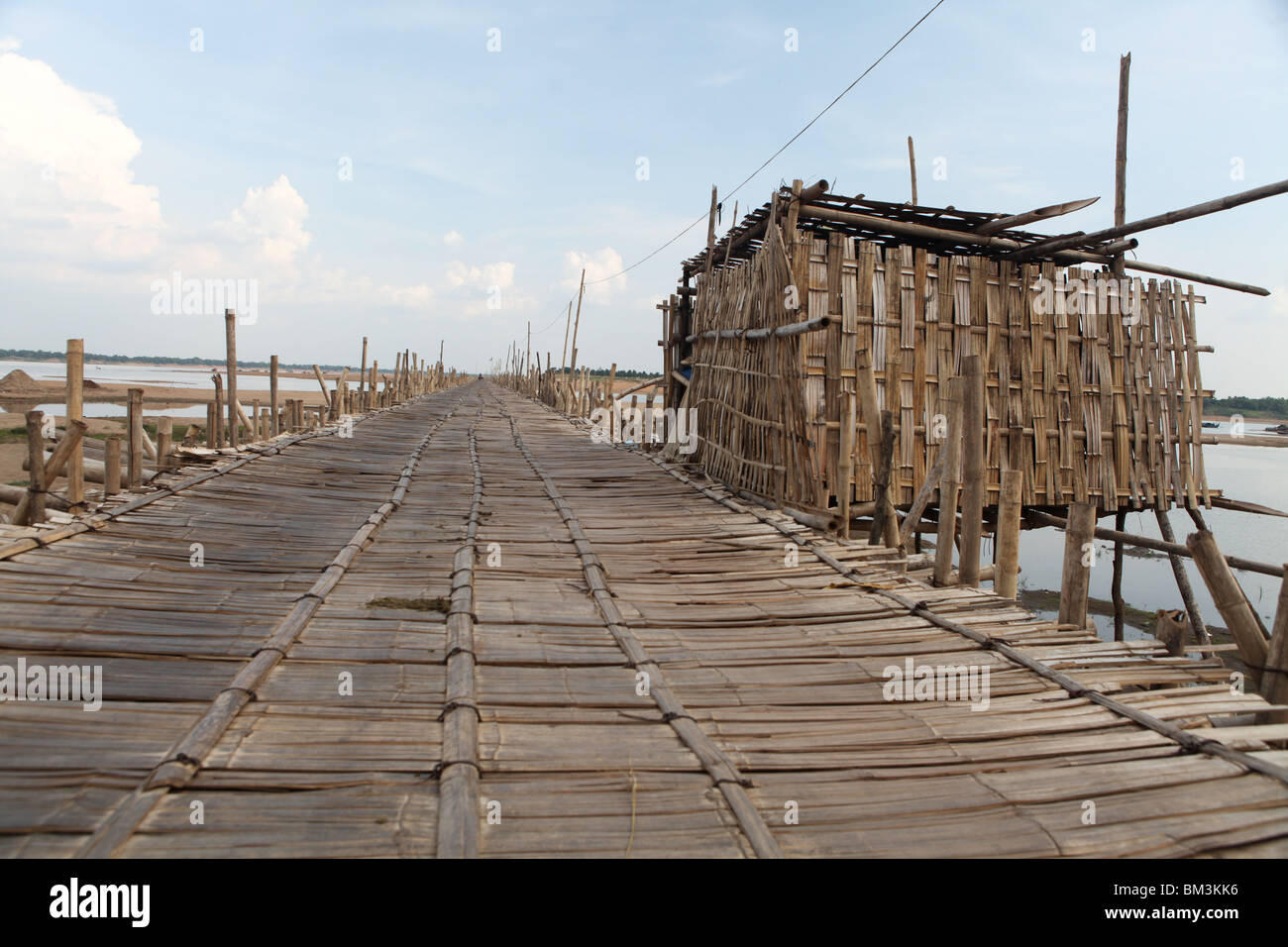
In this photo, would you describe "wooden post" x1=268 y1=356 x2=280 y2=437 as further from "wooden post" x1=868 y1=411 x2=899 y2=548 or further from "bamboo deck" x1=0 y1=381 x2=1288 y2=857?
"wooden post" x1=868 y1=411 x2=899 y2=548

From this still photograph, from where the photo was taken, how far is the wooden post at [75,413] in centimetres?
539

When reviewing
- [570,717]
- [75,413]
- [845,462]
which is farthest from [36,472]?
[845,462]

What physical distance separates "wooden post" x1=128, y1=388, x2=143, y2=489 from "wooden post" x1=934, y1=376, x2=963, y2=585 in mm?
6033

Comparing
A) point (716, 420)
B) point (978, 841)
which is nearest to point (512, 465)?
point (716, 420)

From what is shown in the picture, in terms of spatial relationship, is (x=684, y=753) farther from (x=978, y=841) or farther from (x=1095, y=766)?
(x=1095, y=766)

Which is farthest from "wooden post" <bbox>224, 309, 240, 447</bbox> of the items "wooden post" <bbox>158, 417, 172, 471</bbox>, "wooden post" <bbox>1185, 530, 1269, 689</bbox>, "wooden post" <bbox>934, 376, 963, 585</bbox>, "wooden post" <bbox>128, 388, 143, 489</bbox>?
"wooden post" <bbox>1185, 530, 1269, 689</bbox>

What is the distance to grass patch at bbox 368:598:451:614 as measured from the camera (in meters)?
3.98

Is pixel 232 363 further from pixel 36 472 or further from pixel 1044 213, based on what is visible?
pixel 1044 213

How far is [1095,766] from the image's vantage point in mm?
2584

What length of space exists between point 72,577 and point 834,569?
163 inches

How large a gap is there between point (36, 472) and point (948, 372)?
7733mm
